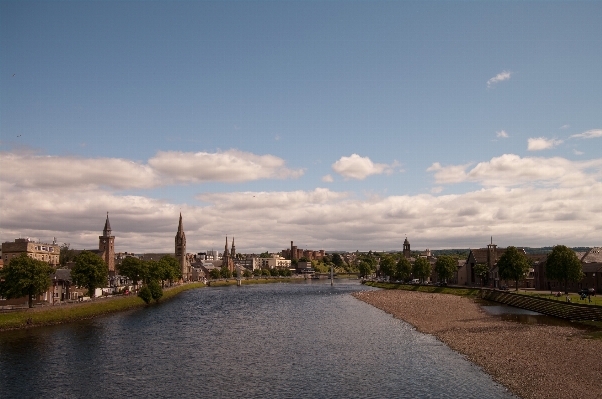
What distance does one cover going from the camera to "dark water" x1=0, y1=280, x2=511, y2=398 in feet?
146

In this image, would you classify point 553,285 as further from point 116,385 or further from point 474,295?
point 116,385

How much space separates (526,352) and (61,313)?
7842 centimetres

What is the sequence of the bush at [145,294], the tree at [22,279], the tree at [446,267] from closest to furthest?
the tree at [22,279]
the bush at [145,294]
the tree at [446,267]

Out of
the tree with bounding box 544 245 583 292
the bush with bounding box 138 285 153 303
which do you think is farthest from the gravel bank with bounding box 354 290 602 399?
the bush with bounding box 138 285 153 303

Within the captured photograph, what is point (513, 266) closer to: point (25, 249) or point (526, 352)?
point (526, 352)

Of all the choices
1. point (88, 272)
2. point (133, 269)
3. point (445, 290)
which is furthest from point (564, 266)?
point (133, 269)

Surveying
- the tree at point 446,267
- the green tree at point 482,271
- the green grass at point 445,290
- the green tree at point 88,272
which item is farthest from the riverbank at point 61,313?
the green tree at point 482,271

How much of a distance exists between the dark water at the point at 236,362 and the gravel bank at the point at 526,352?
8.50 ft

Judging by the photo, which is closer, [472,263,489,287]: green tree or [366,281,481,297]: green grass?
[366,281,481,297]: green grass

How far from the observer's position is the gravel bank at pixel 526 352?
143 ft

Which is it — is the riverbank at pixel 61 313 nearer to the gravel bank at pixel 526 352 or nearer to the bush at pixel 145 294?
the bush at pixel 145 294

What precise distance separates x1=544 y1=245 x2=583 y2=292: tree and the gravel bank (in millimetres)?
25879

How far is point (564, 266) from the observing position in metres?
108

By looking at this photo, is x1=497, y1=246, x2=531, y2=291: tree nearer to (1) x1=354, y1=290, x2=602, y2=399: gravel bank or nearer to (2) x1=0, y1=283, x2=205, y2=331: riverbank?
(1) x1=354, y1=290, x2=602, y2=399: gravel bank
